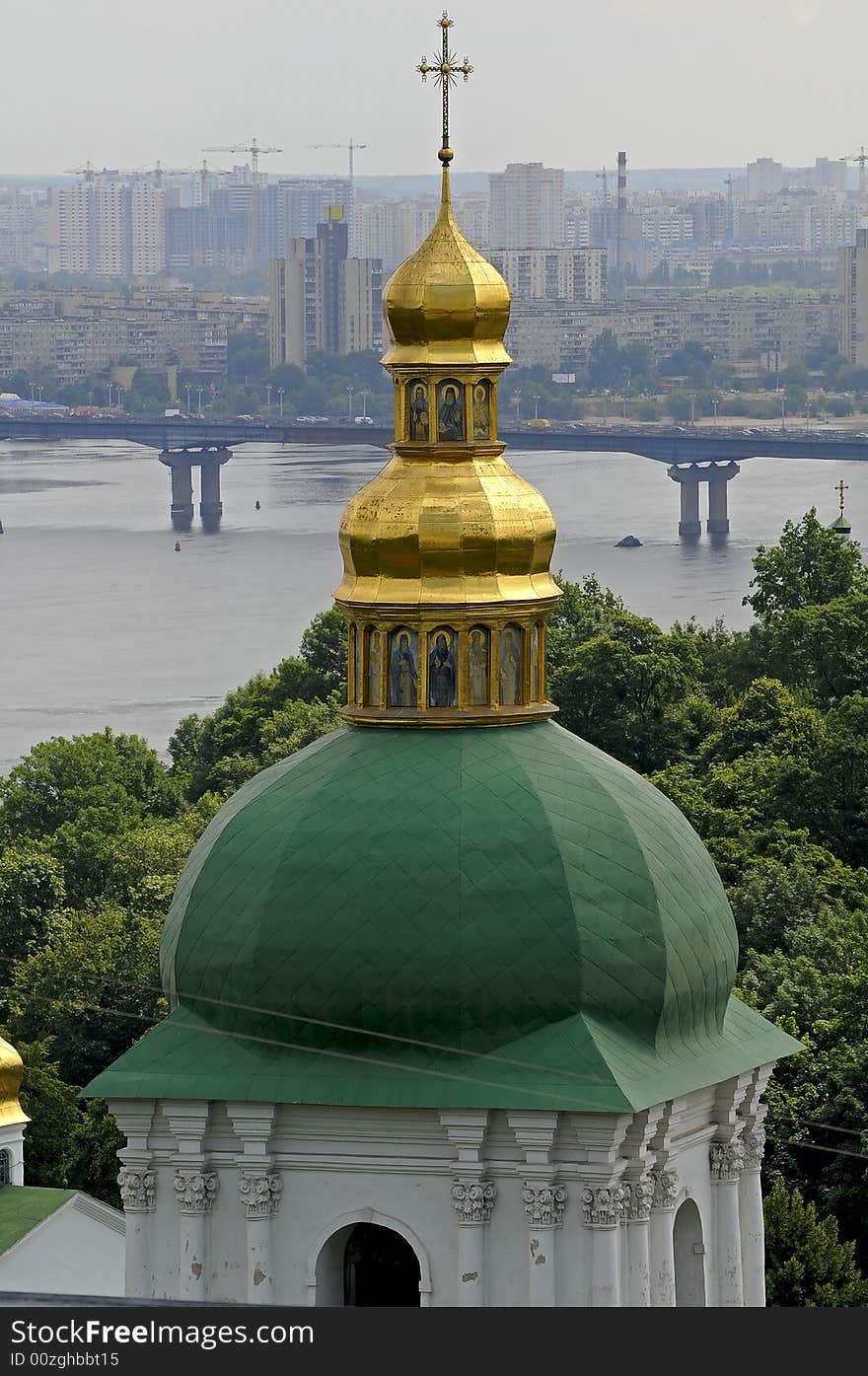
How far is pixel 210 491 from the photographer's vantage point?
140m

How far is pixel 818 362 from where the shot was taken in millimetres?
194875

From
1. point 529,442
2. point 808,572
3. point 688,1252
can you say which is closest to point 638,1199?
point 688,1252

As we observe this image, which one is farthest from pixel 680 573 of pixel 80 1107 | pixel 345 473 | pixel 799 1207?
pixel 799 1207

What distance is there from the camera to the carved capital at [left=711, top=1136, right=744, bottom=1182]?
22391 mm

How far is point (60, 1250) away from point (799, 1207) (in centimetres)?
587

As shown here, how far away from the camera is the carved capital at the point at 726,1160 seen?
22391mm

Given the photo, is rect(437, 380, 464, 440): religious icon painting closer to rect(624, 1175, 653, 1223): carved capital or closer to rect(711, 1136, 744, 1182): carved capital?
rect(711, 1136, 744, 1182): carved capital

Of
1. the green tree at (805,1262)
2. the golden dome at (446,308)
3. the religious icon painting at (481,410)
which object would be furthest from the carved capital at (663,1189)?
the green tree at (805,1262)

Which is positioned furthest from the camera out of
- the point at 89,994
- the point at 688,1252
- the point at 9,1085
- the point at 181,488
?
the point at 181,488

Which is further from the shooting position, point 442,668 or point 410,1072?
point 442,668

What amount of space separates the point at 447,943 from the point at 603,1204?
1475 mm

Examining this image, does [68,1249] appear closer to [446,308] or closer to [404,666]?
[404,666]

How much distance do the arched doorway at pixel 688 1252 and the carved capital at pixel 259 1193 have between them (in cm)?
214

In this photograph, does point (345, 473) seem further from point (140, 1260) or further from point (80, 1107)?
point (140, 1260)
